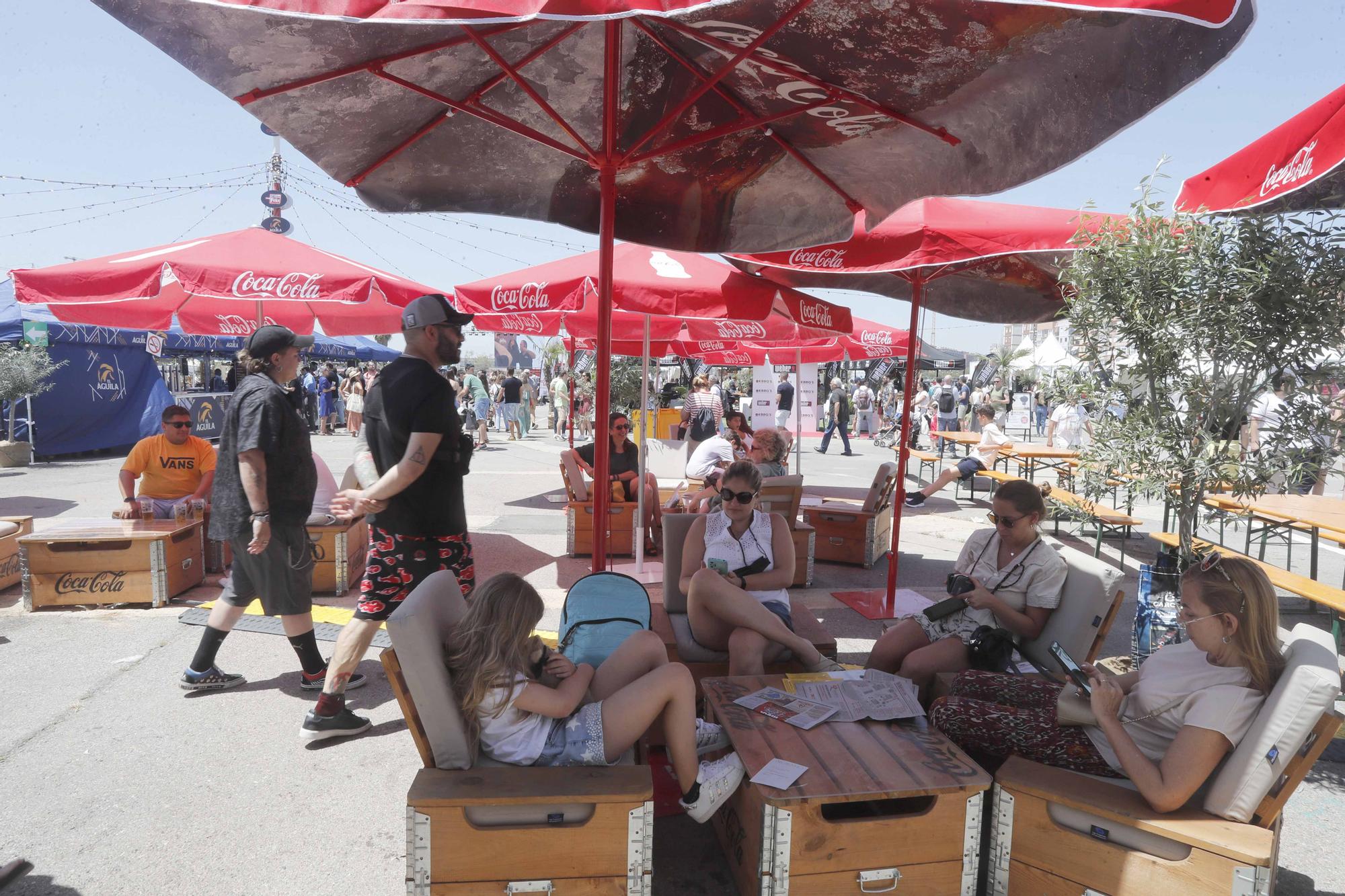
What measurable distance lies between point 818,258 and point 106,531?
508cm

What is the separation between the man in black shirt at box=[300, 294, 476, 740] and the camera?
3338 mm

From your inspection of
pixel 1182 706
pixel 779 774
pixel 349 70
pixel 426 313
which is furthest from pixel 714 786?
pixel 349 70

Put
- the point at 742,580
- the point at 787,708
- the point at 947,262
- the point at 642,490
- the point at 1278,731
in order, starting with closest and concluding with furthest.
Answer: the point at 1278,731
the point at 787,708
the point at 742,580
the point at 947,262
the point at 642,490

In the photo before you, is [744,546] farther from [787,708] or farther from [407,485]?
[407,485]

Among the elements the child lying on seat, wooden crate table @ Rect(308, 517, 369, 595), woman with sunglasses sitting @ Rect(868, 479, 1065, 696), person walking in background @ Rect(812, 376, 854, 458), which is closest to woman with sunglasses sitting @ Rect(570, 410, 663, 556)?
wooden crate table @ Rect(308, 517, 369, 595)

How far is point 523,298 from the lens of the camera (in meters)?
6.48

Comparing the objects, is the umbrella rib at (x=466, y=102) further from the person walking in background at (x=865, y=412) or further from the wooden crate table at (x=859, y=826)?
the person walking in background at (x=865, y=412)

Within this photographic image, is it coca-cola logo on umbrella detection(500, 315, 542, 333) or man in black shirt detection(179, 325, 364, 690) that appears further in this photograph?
coca-cola logo on umbrella detection(500, 315, 542, 333)

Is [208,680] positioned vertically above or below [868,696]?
below

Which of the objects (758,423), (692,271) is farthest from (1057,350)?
(692,271)

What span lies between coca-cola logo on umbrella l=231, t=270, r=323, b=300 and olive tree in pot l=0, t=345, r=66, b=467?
10081 millimetres

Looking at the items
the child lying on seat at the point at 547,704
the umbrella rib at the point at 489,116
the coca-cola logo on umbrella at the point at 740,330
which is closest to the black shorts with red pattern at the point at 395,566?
the child lying on seat at the point at 547,704

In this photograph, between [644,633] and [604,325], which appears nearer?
[644,633]

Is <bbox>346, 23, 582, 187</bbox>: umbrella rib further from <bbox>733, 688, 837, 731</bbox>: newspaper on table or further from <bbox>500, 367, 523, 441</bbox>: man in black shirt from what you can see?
<bbox>500, 367, 523, 441</bbox>: man in black shirt
